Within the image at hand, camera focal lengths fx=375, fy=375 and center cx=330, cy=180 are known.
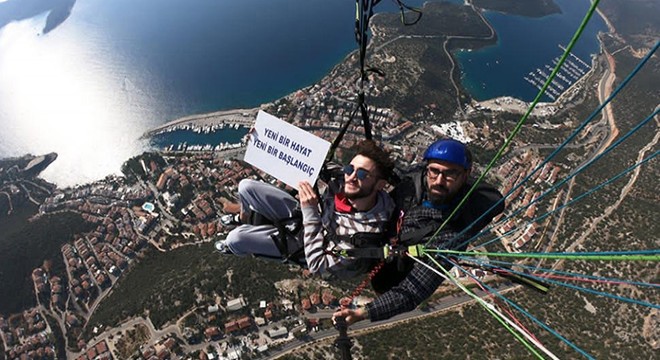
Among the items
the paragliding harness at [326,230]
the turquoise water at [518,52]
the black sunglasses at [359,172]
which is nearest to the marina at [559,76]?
the turquoise water at [518,52]

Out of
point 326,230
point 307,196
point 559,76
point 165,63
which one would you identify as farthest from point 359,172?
point 559,76

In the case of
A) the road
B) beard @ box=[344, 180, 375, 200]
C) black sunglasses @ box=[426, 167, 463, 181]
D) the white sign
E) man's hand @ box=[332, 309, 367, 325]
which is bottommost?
the road

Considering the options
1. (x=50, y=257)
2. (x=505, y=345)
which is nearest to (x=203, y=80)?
(x=50, y=257)

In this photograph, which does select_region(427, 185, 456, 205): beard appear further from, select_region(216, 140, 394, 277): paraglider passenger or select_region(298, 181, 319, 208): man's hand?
select_region(298, 181, 319, 208): man's hand

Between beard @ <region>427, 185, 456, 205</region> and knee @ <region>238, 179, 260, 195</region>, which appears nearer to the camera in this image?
beard @ <region>427, 185, 456, 205</region>

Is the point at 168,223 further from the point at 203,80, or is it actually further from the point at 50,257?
the point at 203,80

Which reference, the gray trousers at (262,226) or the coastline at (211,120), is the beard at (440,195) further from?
the coastline at (211,120)

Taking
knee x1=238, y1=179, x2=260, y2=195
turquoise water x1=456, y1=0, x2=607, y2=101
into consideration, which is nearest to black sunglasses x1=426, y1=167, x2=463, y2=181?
knee x1=238, y1=179, x2=260, y2=195
